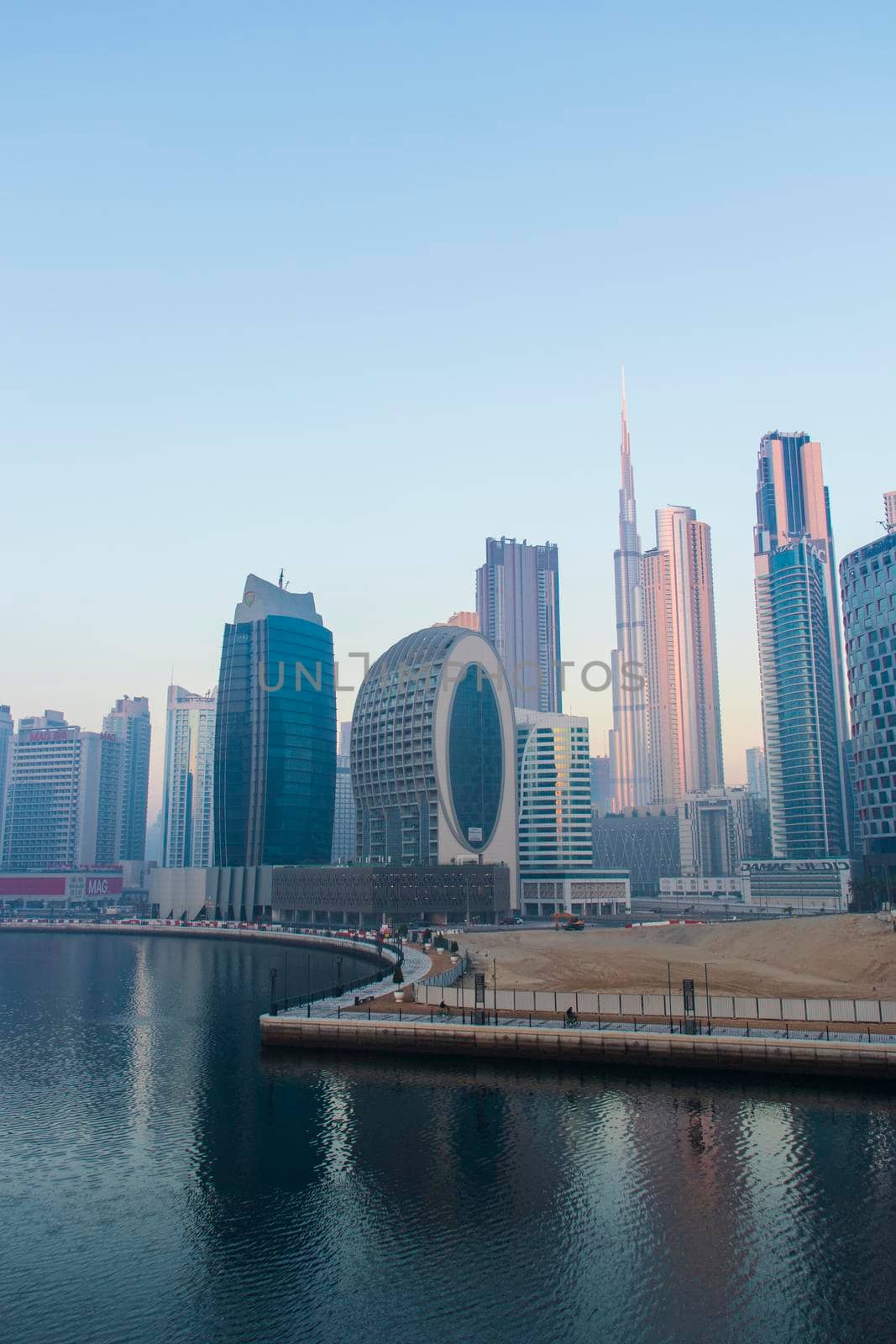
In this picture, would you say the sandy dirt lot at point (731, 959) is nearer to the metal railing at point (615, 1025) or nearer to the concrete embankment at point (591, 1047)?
the metal railing at point (615, 1025)

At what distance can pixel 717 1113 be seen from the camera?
59281 millimetres

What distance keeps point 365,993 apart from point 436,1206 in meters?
54.8

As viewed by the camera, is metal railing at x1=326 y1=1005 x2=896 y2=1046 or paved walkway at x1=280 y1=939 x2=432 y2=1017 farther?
paved walkway at x1=280 y1=939 x2=432 y2=1017

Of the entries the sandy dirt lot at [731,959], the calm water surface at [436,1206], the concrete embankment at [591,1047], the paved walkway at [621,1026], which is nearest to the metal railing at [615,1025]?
the paved walkway at [621,1026]

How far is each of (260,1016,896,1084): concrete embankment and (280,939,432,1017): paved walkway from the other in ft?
9.55

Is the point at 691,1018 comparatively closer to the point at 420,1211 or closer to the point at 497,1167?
the point at 497,1167

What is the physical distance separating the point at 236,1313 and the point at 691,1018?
47.5 meters

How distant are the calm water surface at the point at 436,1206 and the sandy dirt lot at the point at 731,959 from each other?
34.8 metres

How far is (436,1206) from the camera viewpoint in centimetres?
4453

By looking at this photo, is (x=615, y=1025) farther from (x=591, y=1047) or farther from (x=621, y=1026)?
(x=591, y=1047)

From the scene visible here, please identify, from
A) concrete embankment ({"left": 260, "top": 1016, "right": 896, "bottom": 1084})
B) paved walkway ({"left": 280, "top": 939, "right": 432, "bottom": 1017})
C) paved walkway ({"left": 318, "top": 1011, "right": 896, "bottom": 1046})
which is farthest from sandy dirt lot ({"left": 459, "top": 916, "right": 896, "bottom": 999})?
concrete embankment ({"left": 260, "top": 1016, "right": 896, "bottom": 1084})

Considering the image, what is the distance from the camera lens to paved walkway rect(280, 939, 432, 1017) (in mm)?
85875

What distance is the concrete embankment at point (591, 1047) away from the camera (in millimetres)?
66062

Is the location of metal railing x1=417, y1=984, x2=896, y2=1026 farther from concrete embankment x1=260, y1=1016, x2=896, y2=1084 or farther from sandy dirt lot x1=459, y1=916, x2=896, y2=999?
sandy dirt lot x1=459, y1=916, x2=896, y2=999
